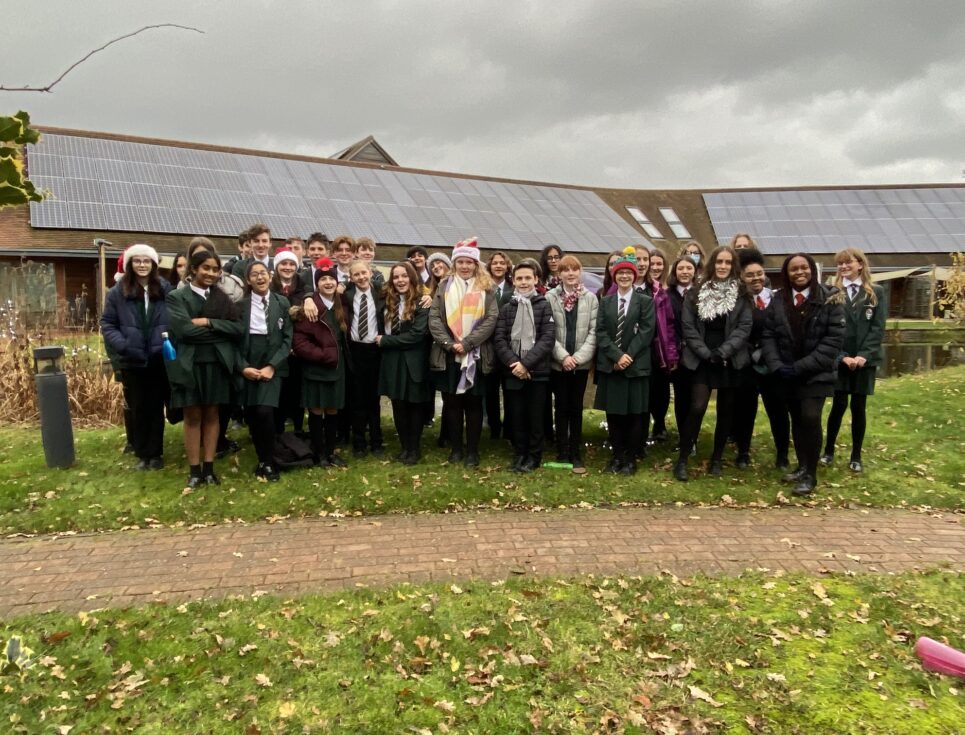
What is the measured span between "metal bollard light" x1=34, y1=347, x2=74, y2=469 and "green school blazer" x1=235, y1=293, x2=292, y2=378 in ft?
6.65

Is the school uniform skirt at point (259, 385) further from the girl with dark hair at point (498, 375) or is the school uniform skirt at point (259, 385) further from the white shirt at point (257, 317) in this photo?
the girl with dark hair at point (498, 375)

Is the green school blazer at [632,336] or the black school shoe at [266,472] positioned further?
the green school blazer at [632,336]

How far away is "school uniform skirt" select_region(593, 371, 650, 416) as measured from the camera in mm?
6586

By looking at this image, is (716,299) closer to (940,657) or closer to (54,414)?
(940,657)

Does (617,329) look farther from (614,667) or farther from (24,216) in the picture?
(24,216)

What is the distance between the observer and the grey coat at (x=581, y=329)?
671cm

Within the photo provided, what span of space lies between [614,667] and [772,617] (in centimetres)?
112

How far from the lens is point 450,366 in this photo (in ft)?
22.5

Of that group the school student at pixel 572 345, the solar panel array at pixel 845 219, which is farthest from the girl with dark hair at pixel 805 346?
the solar panel array at pixel 845 219

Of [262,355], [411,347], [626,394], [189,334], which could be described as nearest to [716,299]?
[626,394]

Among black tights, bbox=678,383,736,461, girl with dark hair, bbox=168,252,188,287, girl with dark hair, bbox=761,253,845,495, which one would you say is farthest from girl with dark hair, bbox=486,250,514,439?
girl with dark hair, bbox=168,252,188,287

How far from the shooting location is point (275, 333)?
250 inches

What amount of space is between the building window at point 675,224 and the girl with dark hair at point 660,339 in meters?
29.0

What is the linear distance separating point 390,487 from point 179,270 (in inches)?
A: 121
